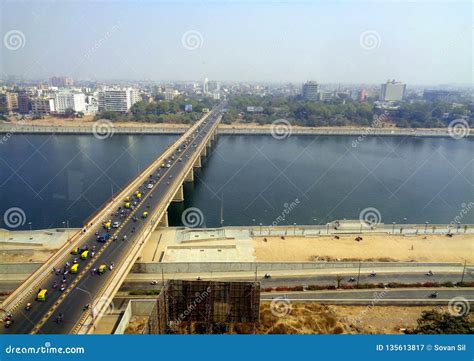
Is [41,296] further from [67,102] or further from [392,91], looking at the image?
[392,91]

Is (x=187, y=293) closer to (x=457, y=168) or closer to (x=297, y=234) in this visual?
(x=297, y=234)

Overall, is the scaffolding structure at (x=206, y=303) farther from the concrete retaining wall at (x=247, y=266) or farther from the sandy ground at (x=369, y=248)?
the sandy ground at (x=369, y=248)

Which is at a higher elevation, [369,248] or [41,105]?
[41,105]

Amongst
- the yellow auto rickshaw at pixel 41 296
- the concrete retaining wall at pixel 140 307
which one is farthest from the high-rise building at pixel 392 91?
the yellow auto rickshaw at pixel 41 296

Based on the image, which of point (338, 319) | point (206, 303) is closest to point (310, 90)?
point (338, 319)

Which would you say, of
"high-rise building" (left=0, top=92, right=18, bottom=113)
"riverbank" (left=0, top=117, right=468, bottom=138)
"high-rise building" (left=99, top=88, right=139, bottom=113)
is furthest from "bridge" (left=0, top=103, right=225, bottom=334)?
"high-rise building" (left=99, top=88, right=139, bottom=113)
